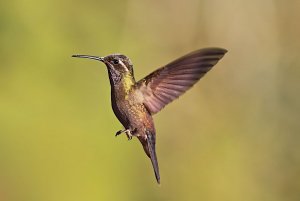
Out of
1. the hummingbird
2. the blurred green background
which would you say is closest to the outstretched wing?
the hummingbird

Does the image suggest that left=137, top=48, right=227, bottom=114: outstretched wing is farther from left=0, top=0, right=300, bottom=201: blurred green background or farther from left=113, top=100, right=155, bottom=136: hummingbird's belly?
left=0, top=0, right=300, bottom=201: blurred green background

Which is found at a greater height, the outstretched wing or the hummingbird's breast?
the outstretched wing

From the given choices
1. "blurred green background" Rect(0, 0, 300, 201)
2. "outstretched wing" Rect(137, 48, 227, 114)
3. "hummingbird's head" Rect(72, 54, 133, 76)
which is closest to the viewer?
"outstretched wing" Rect(137, 48, 227, 114)

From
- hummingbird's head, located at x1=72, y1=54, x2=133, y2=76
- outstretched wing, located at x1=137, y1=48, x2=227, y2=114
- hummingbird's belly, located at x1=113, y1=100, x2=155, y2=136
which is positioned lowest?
hummingbird's belly, located at x1=113, y1=100, x2=155, y2=136

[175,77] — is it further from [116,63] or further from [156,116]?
[156,116]

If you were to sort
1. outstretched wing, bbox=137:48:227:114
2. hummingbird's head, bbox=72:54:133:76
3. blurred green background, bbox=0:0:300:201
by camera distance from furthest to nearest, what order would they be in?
1. blurred green background, bbox=0:0:300:201
2. hummingbird's head, bbox=72:54:133:76
3. outstretched wing, bbox=137:48:227:114

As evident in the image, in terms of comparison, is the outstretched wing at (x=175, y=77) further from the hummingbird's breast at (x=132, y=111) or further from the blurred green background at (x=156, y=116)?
the blurred green background at (x=156, y=116)

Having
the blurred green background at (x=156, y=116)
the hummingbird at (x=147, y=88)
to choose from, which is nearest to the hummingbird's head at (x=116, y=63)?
the hummingbird at (x=147, y=88)

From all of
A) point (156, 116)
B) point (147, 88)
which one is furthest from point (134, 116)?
point (156, 116)

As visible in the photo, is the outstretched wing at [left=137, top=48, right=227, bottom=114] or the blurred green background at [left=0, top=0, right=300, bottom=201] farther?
the blurred green background at [left=0, top=0, right=300, bottom=201]
